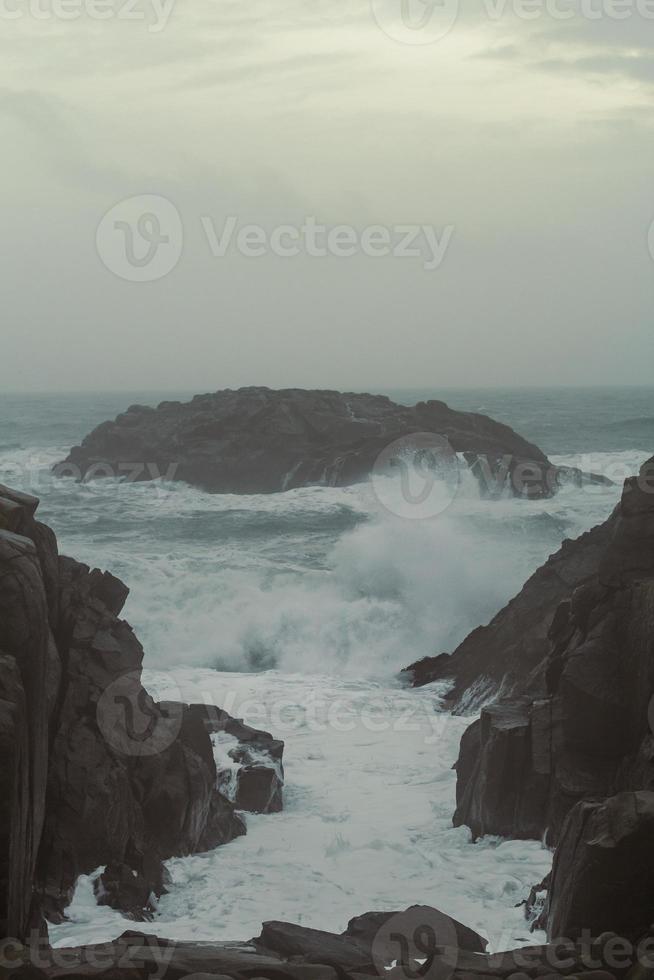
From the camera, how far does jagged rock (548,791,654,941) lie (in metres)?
8.64

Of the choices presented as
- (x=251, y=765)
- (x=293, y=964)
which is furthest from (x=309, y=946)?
(x=251, y=765)

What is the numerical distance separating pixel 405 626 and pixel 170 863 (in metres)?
13.6

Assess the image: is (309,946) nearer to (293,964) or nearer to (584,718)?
(293,964)

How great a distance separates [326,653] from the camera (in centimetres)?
2427

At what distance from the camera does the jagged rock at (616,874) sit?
8.64m

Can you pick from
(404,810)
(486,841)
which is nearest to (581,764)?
(486,841)

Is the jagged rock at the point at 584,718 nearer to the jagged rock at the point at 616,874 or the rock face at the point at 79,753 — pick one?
the jagged rock at the point at 616,874

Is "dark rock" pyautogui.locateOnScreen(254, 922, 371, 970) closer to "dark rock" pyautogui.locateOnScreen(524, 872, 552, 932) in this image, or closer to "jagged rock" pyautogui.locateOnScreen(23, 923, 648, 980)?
"jagged rock" pyautogui.locateOnScreen(23, 923, 648, 980)

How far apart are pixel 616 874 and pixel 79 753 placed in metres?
5.73

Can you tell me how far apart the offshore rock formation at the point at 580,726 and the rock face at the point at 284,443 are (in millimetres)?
26998

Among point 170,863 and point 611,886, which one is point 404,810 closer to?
point 170,863

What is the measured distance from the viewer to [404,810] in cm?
1461

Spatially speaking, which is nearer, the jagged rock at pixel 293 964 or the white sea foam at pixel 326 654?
the jagged rock at pixel 293 964

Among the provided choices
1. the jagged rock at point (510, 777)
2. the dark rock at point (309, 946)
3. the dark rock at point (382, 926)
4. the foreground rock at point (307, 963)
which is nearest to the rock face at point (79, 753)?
the foreground rock at point (307, 963)
